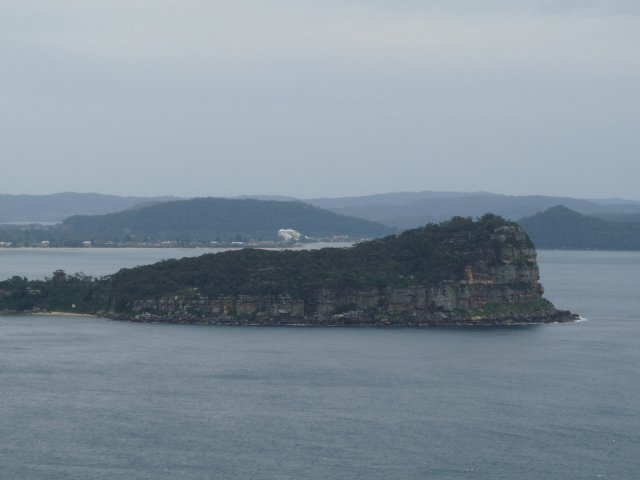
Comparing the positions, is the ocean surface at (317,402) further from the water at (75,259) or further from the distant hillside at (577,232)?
the distant hillside at (577,232)

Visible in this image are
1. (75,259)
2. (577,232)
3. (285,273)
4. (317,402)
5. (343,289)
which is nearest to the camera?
(317,402)

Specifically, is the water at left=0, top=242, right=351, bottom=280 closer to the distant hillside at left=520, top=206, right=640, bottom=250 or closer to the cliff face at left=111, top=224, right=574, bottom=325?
the distant hillside at left=520, top=206, right=640, bottom=250

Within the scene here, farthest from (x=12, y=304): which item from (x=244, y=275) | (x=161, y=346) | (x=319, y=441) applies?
(x=319, y=441)

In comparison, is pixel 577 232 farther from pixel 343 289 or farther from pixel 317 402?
pixel 317 402

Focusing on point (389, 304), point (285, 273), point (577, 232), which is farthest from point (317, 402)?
point (577, 232)

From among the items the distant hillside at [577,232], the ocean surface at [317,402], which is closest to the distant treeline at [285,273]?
the ocean surface at [317,402]
